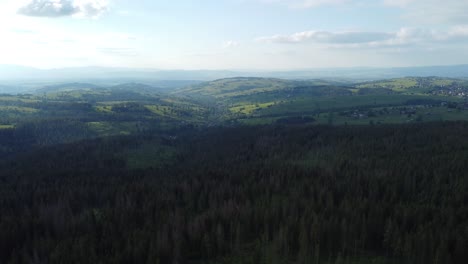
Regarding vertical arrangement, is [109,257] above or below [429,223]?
below

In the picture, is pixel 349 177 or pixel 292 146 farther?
pixel 292 146

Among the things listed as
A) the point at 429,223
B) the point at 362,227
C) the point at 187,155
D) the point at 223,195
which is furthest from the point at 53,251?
the point at 187,155

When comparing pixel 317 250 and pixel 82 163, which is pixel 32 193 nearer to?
pixel 82 163

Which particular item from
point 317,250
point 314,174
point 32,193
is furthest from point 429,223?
point 32,193

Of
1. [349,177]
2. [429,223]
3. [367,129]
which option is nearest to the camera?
[429,223]

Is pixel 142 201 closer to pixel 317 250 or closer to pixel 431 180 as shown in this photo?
pixel 317 250

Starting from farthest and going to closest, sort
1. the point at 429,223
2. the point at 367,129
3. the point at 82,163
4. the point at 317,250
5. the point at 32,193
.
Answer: the point at 367,129 → the point at 82,163 → the point at 32,193 → the point at 429,223 → the point at 317,250
